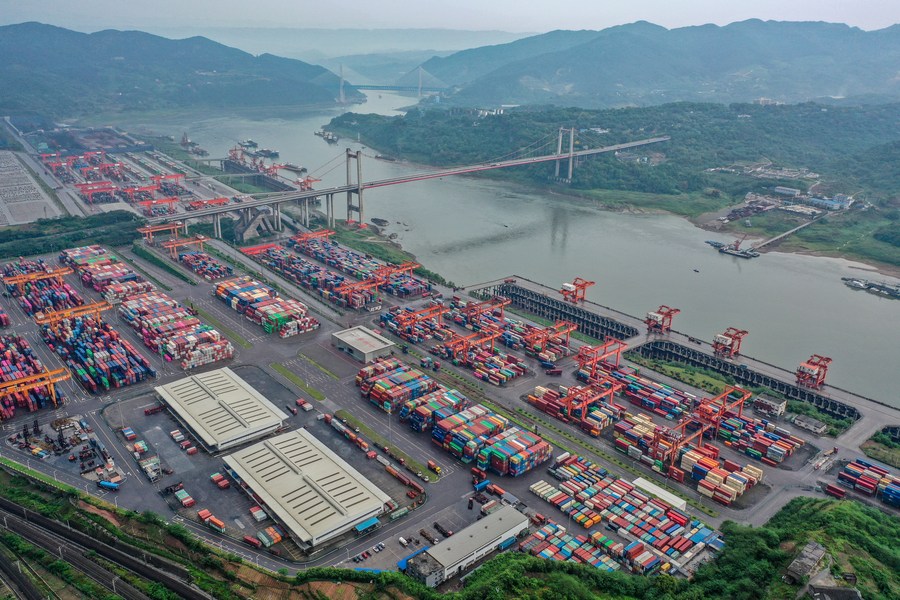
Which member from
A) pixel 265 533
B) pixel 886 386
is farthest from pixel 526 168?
pixel 265 533

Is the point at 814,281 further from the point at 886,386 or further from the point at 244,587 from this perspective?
the point at 244,587

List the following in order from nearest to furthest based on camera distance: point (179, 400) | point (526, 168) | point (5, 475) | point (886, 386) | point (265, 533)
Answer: point (265, 533)
point (5, 475)
point (179, 400)
point (886, 386)
point (526, 168)

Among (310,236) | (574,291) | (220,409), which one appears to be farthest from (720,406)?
(310,236)

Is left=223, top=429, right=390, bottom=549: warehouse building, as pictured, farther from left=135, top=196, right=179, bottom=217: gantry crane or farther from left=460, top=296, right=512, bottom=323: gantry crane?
Answer: left=135, top=196, right=179, bottom=217: gantry crane

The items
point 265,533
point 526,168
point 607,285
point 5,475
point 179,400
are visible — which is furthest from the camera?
point 526,168

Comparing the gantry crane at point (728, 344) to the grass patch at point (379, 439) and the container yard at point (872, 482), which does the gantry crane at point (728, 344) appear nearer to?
the container yard at point (872, 482)

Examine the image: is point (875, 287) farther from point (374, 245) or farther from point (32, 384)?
point (32, 384)
